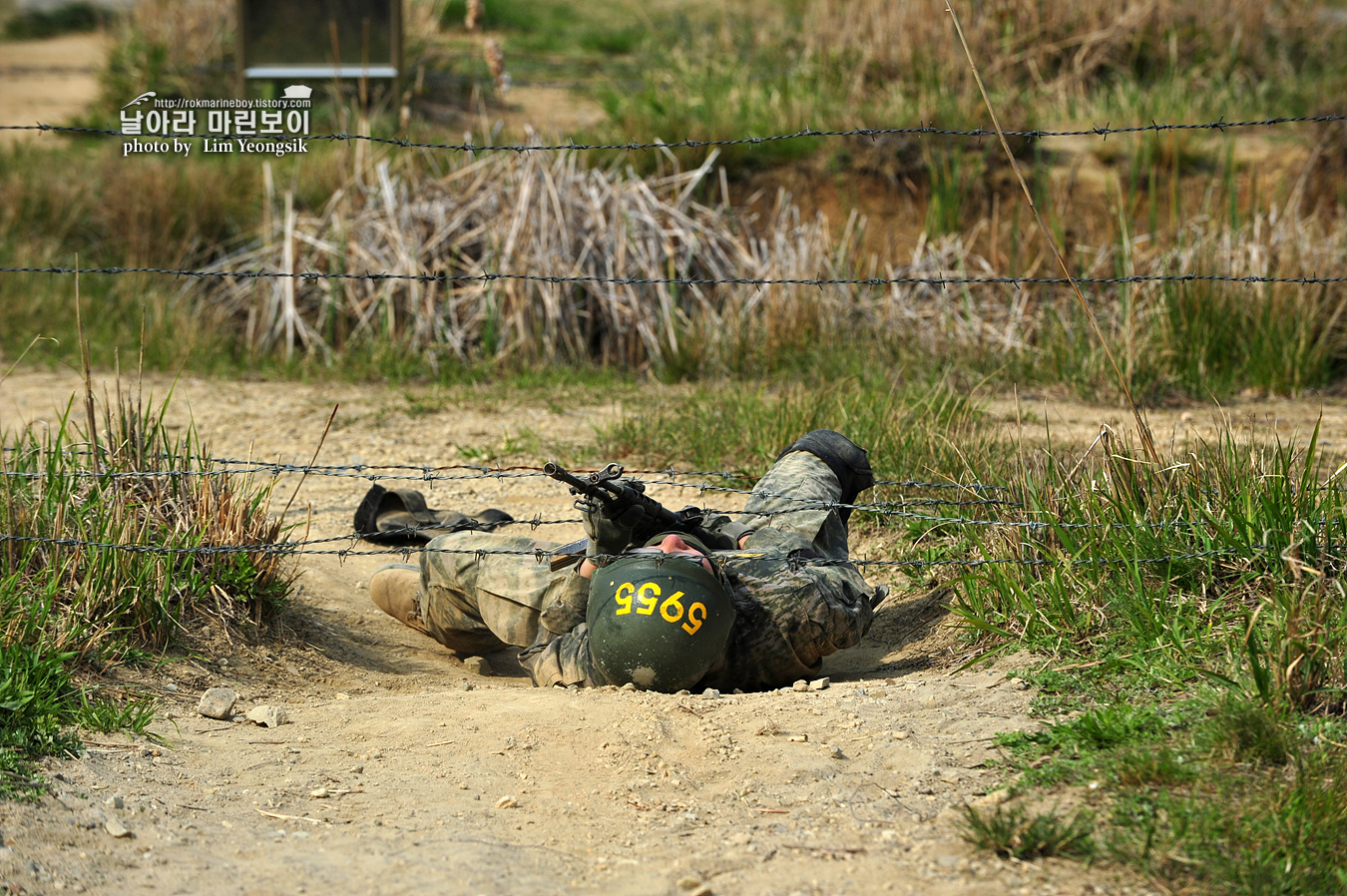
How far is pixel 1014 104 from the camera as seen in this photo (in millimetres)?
8961

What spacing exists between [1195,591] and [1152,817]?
0.99 metres

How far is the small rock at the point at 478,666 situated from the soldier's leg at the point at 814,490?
0.99m

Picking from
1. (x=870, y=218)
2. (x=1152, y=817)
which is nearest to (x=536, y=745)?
(x=1152, y=817)

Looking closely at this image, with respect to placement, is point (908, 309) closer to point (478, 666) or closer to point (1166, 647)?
point (478, 666)

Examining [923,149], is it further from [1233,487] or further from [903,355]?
[1233,487]

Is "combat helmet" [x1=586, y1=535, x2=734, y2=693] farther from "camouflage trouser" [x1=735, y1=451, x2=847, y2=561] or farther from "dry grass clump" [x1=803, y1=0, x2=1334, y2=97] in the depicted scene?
"dry grass clump" [x1=803, y1=0, x2=1334, y2=97]

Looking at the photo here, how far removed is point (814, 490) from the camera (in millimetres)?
4117

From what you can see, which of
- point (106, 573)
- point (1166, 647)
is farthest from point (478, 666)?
point (1166, 647)

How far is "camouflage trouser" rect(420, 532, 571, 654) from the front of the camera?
3.92 metres

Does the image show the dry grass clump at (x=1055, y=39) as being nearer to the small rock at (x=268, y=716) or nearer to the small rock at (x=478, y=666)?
the small rock at (x=478, y=666)

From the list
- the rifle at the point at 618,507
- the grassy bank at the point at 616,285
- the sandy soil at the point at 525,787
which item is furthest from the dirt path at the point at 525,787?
the grassy bank at the point at 616,285

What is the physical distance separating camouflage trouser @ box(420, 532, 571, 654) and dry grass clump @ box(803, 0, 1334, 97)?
679 centimetres

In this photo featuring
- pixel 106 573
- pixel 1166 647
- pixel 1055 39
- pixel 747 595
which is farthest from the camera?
pixel 1055 39

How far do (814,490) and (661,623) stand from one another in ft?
3.41
